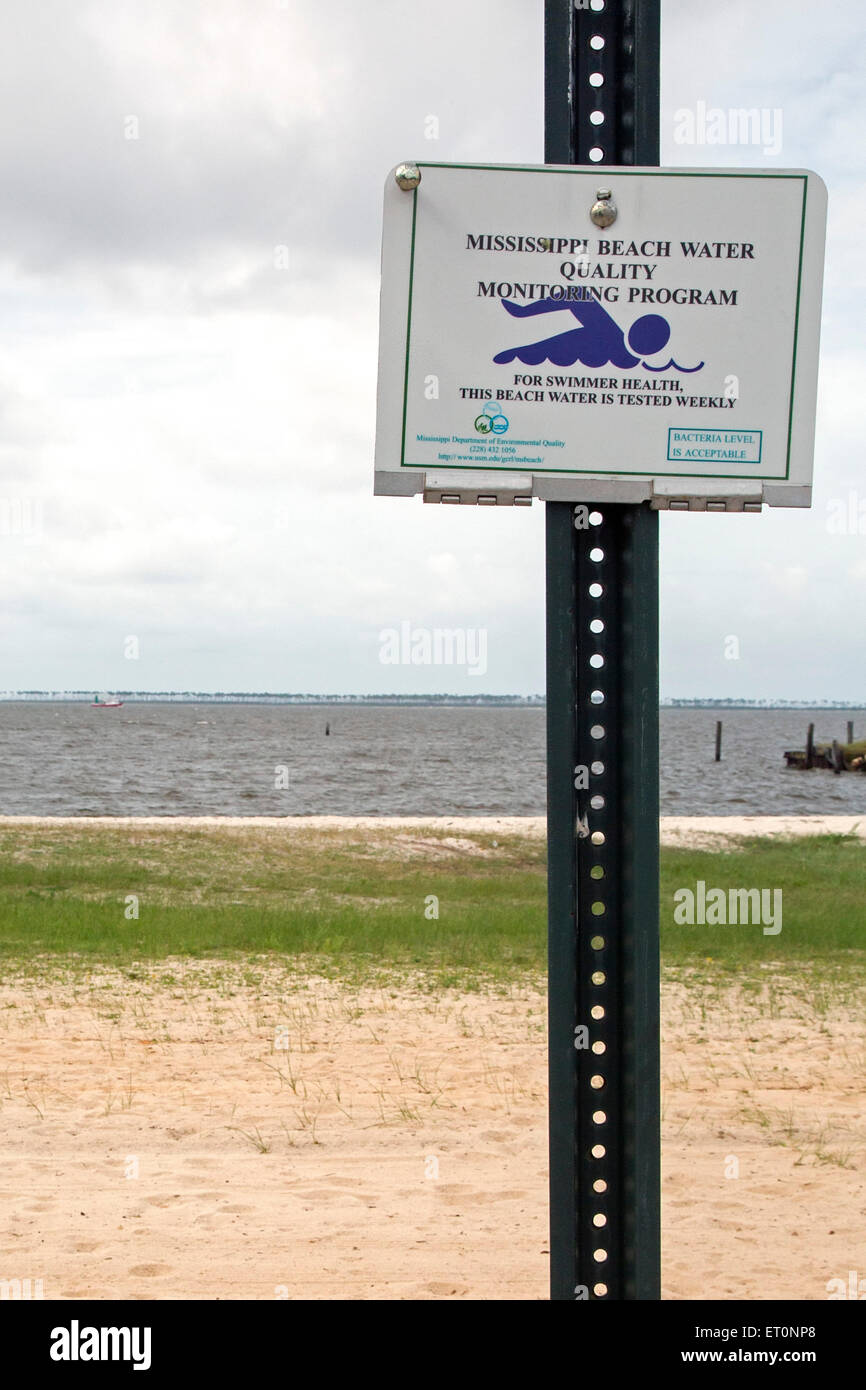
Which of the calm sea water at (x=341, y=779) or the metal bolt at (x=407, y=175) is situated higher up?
the metal bolt at (x=407, y=175)

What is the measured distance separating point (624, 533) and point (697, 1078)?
5822 mm

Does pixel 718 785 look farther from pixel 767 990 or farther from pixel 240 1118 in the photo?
pixel 240 1118

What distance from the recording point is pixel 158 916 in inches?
531

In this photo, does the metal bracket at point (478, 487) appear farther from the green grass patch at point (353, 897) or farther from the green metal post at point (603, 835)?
the green grass patch at point (353, 897)

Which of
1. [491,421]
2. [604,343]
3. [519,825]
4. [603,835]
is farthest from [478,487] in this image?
[519,825]

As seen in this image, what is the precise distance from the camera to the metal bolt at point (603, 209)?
2129 millimetres

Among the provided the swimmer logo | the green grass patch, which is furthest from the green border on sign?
the green grass patch

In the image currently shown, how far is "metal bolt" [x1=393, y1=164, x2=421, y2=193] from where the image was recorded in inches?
83.2

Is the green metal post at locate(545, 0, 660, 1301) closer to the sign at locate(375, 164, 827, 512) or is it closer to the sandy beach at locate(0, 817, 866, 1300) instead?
the sign at locate(375, 164, 827, 512)

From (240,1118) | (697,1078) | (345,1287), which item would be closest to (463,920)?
(697,1078)

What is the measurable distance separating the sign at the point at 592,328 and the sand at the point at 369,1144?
3.19m

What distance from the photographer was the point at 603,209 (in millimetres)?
2129

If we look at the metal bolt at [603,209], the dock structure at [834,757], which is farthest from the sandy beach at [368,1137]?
the dock structure at [834,757]

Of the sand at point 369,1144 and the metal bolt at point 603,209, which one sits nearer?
the metal bolt at point 603,209
